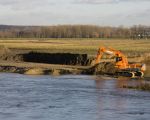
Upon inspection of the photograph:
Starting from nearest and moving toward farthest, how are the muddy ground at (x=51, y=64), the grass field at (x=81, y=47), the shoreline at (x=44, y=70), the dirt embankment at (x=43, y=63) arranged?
the muddy ground at (x=51, y=64), the shoreline at (x=44, y=70), the dirt embankment at (x=43, y=63), the grass field at (x=81, y=47)

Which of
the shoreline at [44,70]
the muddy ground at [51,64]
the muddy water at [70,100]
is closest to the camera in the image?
the muddy water at [70,100]

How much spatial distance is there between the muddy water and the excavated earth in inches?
239

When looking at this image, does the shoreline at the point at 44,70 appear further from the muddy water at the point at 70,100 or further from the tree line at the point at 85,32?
the tree line at the point at 85,32

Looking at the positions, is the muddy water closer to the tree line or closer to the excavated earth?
the excavated earth

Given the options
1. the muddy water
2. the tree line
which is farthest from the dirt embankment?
the tree line

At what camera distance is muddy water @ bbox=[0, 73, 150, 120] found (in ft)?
89.4

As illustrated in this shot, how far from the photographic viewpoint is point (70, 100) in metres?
33.1

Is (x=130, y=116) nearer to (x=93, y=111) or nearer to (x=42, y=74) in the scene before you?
(x=93, y=111)

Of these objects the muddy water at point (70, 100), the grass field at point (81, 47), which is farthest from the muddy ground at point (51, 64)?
the grass field at point (81, 47)

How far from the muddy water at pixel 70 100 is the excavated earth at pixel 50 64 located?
6.06m

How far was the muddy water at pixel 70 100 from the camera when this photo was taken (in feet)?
89.4

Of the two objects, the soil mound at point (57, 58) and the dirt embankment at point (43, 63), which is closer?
the dirt embankment at point (43, 63)

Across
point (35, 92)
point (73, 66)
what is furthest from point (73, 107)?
point (73, 66)

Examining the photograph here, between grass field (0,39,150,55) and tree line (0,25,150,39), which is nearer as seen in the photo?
grass field (0,39,150,55)
